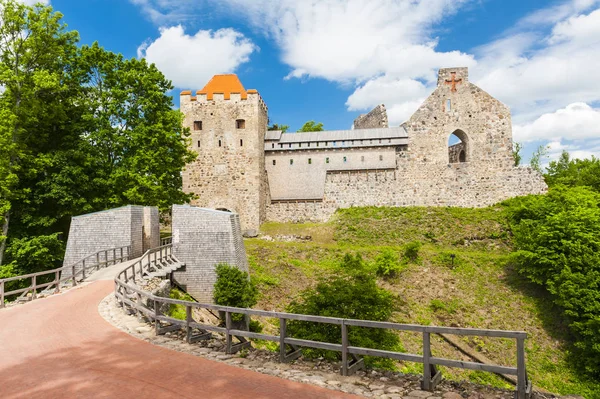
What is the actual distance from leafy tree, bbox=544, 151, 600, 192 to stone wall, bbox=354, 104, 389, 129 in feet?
47.0

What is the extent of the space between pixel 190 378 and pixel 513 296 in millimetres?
17538

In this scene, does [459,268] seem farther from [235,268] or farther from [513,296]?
[235,268]

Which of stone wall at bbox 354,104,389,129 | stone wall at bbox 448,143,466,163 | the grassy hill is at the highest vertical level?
stone wall at bbox 354,104,389,129

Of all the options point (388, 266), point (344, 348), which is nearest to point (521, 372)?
point (344, 348)

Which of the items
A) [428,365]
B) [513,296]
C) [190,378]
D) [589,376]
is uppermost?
[428,365]

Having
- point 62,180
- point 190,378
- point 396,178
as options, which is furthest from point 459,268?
point 62,180

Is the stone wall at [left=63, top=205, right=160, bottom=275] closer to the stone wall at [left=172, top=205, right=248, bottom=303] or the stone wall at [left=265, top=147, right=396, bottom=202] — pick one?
the stone wall at [left=172, top=205, right=248, bottom=303]

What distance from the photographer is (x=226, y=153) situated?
27828 millimetres

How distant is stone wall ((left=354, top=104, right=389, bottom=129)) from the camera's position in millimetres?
32406

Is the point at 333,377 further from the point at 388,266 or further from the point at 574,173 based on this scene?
the point at 574,173

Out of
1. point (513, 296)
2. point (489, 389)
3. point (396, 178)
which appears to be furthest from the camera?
point (396, 178)

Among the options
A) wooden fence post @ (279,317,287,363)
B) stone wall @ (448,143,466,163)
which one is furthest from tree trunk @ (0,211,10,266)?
stone wall @ (448,143,466,163)

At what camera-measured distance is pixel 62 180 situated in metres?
18.9

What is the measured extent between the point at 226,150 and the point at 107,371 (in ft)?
75.6
